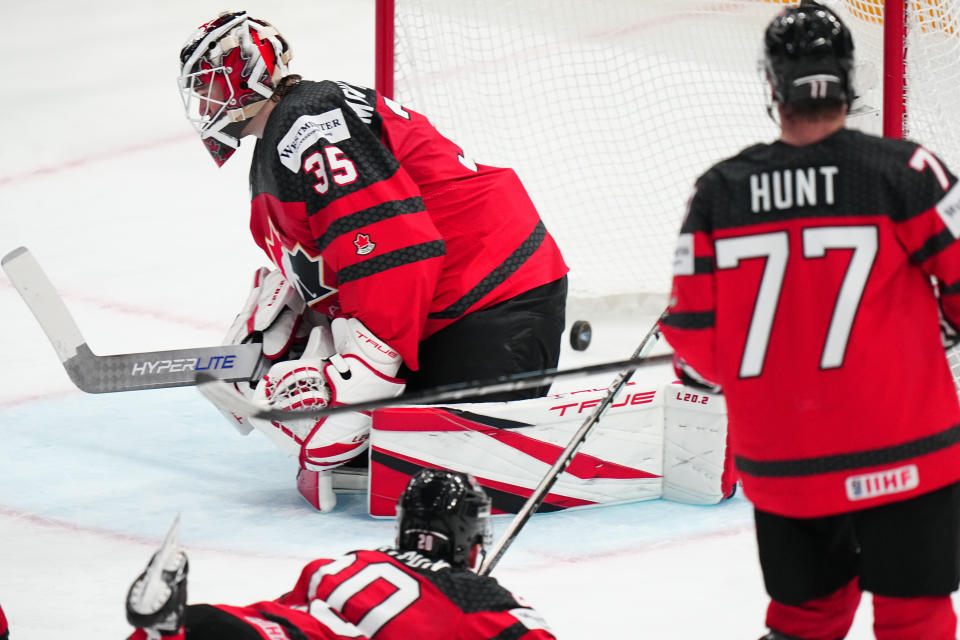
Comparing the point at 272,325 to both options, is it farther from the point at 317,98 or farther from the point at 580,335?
the point at 580,335

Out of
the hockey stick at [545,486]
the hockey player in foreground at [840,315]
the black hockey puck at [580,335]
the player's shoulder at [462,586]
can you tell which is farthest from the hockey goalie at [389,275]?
the hockey player in foreground at [840,315]

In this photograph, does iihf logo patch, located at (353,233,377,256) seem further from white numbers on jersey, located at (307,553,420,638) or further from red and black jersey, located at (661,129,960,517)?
red and black jersey, located at (661,129,960,517)

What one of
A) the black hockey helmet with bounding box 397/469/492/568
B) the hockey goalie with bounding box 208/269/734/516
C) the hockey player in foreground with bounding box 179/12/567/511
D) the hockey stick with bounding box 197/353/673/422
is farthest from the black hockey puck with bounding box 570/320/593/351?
the black hockey helmet with bounding box 397/469/492/568

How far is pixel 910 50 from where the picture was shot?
10.5 ft

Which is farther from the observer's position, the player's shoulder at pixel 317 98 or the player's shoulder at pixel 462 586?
the player's shoulder at pixel 317 98

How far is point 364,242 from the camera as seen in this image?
9.21 feet

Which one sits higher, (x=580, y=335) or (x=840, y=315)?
(x=840, y=315)

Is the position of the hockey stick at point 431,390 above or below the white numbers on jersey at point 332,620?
above

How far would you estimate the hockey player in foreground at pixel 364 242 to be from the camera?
2830 mm

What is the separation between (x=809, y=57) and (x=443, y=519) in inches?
29.7

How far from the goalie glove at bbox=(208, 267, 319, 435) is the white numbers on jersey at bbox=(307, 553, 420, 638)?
1385 mm

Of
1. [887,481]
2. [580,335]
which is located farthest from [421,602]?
[580,335]

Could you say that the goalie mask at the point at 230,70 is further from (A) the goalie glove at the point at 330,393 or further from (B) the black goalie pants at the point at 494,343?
(B) the black goalie pants at the point at 494,343

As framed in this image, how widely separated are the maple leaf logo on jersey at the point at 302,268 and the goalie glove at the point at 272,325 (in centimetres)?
11
